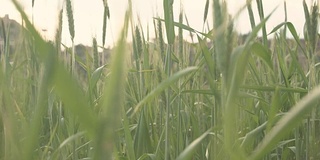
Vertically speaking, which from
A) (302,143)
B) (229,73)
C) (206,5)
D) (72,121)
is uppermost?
(206,5)

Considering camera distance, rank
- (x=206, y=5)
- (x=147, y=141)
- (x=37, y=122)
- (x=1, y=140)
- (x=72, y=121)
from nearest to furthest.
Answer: (x=37, y=122) → (x=1, y=140) → (x=72, y=121) → (x=147, y=141) → (x=206, y=5)

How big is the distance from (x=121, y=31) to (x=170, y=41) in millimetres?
693

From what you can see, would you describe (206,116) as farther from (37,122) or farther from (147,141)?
(37,122)

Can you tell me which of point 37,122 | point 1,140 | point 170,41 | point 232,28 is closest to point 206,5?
point 170,41

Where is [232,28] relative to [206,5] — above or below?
below

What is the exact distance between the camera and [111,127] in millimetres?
311

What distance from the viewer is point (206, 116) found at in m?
1.71

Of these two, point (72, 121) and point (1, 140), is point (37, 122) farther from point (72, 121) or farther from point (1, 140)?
point (72, 121)

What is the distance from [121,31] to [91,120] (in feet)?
0.20

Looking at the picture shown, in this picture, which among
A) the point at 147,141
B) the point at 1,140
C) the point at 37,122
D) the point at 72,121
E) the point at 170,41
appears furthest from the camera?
the point at 147,141

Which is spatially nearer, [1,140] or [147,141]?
[1,140]

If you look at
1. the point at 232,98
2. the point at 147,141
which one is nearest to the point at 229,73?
the point at 232,98

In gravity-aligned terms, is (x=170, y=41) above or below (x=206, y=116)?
above

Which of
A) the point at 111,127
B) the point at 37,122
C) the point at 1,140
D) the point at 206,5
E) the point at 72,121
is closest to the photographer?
the point at 111,127
